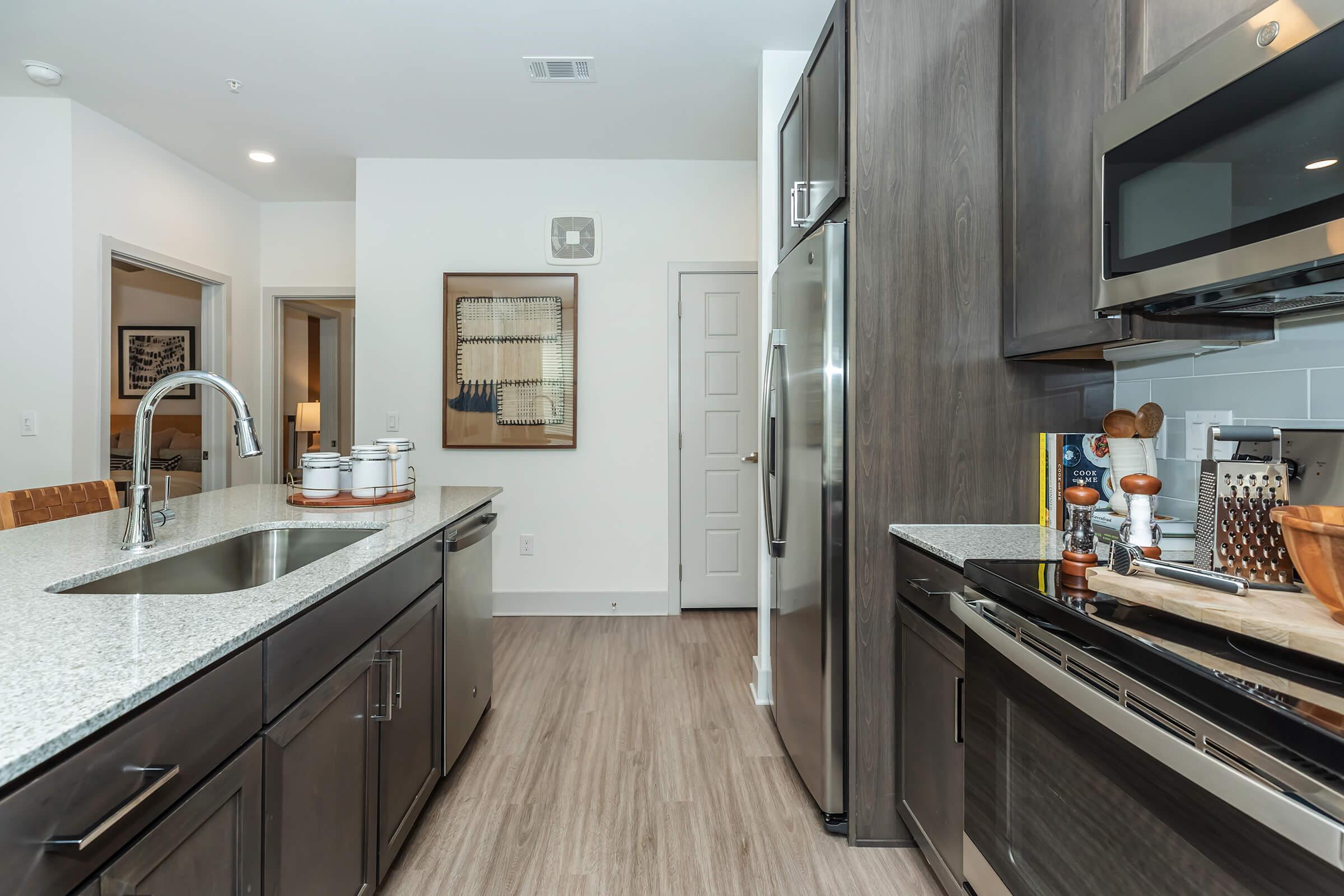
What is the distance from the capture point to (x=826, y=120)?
1.96 meters

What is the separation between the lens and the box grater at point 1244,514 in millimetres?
1132

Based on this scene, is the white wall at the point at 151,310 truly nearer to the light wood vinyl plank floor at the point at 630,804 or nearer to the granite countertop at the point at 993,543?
the light wood vinyl plank floor at the point at 630,804

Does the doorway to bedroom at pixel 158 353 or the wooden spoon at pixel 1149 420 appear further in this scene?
the doorway to bedroom at pixel 158 353

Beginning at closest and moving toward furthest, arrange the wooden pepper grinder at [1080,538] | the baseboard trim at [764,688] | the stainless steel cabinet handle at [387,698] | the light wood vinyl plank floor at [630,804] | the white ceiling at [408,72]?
the wooden pepper grinder at [1080,538] → the stainless steel cabinet handle at [387,698] → the light wood vinyl plank floor at [630,804] → the white ceiling at [408,72] → the baseboard trim at [764,688]

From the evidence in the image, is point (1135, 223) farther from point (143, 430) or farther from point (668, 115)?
point (668, 115)

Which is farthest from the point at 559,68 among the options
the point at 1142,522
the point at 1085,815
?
the point at 1085,815

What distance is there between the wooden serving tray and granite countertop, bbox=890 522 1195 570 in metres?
1.59

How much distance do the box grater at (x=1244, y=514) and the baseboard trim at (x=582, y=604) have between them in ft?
9.75

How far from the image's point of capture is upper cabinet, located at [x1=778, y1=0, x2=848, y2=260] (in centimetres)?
183

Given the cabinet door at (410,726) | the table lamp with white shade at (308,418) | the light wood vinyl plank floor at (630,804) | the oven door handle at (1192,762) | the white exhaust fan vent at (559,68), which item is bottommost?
the light wood vinyl plank floor at (630,804)

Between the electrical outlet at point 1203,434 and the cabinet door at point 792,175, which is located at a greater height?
the cabinet door at point 792,175

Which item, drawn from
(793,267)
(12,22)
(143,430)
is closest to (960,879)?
(793,267)

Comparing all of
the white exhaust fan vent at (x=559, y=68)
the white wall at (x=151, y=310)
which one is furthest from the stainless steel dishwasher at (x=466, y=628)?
the white wall at (x=151, y=310)

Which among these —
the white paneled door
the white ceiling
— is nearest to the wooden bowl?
the white ceiling
